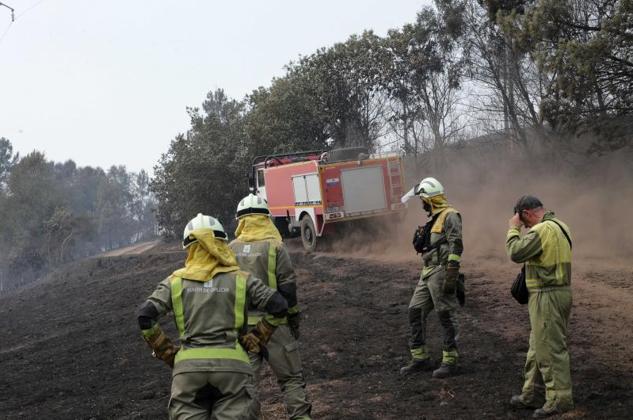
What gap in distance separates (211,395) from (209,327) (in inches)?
15.0

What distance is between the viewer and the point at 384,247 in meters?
19.0

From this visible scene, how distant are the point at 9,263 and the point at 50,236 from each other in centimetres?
1343

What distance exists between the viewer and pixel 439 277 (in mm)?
6688

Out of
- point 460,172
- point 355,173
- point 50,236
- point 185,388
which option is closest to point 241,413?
point 185,388

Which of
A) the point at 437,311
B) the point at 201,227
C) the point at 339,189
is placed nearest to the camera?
the point at 201,227

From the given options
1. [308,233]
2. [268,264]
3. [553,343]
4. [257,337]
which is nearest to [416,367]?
[553,343]

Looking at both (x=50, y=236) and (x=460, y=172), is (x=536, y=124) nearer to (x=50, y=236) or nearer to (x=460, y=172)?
(x=460, y=172)

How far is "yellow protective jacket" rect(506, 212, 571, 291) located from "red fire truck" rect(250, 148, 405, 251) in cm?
1320

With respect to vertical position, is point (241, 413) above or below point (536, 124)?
below

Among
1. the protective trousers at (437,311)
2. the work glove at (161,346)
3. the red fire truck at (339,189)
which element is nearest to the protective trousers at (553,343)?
the protective trousers at (437,311)

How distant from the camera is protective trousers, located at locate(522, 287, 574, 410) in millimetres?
5223

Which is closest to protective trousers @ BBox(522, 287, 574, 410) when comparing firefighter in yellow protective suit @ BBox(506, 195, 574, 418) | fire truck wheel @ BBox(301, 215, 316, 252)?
firefighter in yellow protective suit @ BBox(506, 195, 574, 418)

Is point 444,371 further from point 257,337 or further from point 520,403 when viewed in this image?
point 257,337

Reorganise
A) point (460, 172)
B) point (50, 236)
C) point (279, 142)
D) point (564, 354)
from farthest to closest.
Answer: point (50, 236), point (279, 142), point (460, 172), point (564, 354)
